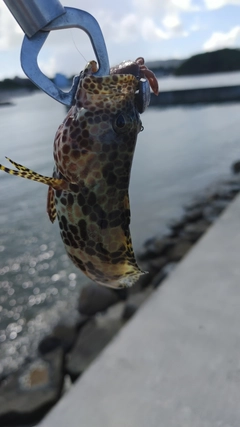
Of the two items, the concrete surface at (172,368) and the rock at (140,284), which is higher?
the concrete surface at (172,368)

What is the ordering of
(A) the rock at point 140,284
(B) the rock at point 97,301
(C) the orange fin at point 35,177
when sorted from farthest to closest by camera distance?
(A) the rock at point 140,284 < (B) the rock at point 97,301 < (C) the orange fin at point 35,177

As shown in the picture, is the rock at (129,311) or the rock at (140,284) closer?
the rock at (129,311)

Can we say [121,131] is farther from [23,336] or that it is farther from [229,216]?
[23,336]

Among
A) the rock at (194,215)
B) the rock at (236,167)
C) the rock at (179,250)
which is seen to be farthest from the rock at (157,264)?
the rock at (236,167)

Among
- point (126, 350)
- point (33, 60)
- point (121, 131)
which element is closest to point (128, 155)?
point (121, 131)

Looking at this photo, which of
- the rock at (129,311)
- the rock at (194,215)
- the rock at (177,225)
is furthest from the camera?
the rock at (194,215)

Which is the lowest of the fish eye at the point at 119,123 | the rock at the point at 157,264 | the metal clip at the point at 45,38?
the rock at the point at 157,264

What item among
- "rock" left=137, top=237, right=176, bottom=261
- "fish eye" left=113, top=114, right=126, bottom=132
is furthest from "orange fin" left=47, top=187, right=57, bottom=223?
"rock" left=137, top=237, right=176, bottom=261

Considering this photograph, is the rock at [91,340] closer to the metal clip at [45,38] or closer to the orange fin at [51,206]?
the orange fin at [51,206]

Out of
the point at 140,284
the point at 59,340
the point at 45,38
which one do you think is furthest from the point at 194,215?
the point at 45,38
